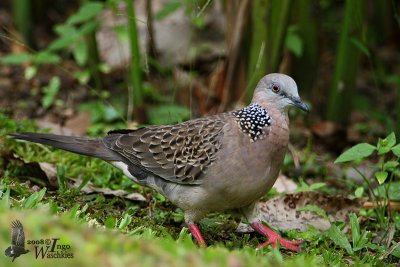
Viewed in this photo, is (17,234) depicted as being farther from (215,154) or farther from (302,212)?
(302,212)

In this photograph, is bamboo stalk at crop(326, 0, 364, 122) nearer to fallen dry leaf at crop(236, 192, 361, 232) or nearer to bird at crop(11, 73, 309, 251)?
fallen dry leaf at crop(236, 192, 361, 232)

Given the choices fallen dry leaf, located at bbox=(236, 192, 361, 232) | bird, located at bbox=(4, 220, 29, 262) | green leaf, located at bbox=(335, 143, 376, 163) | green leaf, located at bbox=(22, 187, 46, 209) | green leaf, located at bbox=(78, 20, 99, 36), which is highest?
green leaf, located at bbox=(78, 20, 99, 36)

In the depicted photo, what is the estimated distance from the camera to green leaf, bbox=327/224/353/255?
5.09 m

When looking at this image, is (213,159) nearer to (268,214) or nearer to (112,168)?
(268,214)

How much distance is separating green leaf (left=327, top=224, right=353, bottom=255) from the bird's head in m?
0.93

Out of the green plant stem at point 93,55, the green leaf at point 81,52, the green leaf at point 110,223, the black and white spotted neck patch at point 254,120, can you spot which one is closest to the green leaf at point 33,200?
the green leaf at point 110,223

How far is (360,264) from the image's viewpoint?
4496 mm

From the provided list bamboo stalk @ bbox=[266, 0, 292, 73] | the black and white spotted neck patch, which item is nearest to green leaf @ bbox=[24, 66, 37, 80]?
bamboo stalk @ bbox=[266, 0, 292, 73]

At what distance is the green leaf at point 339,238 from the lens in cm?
509

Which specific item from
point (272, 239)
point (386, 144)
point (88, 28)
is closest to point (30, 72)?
point (88, 28)

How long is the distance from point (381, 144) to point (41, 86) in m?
5.05

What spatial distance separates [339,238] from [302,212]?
2.07 feet

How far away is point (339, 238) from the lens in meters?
5.15

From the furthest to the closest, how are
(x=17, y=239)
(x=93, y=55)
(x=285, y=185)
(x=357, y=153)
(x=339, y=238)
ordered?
(x=93, y=55)
(x=285, y=185)
(x=339, y=238)
(x=357, y=153)
(x=17, y=239)
